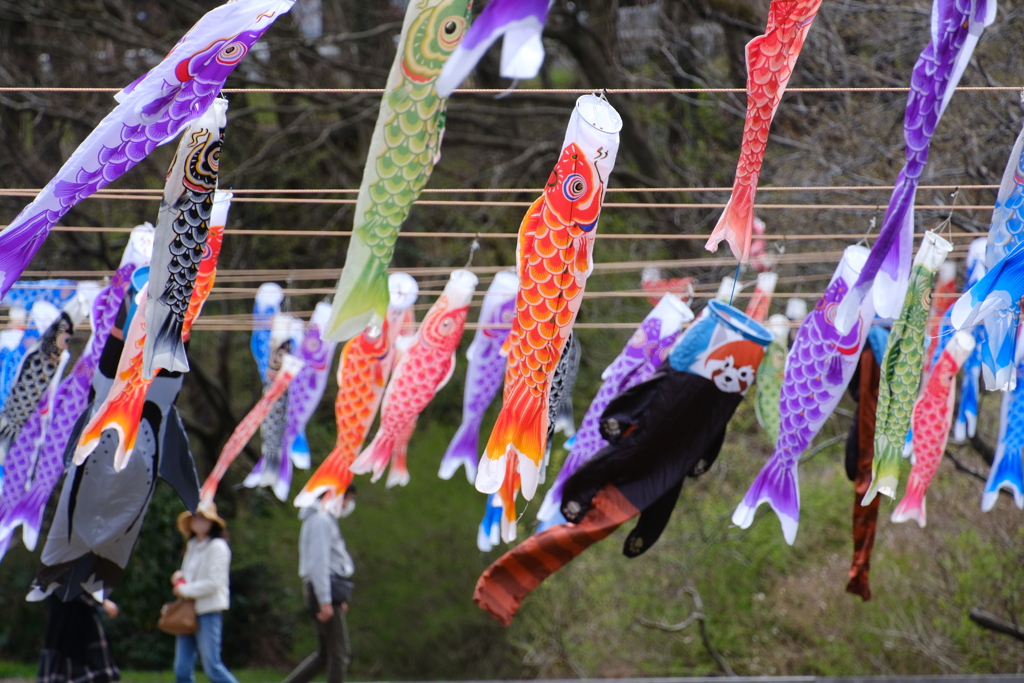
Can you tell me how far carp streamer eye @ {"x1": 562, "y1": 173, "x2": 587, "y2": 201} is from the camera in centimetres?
353

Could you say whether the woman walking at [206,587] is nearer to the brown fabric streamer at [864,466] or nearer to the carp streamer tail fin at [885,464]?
the brown fabric streamer at [864,466]

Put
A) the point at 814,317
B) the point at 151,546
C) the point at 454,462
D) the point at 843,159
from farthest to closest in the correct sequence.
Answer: the point at 151,546
the point at 843,159
the point at 454,462
the point at 814,317

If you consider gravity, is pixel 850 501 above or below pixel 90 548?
above

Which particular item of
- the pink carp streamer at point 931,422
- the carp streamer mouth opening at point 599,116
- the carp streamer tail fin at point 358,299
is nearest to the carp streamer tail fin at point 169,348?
the carp streamer tail fin at point 358,299

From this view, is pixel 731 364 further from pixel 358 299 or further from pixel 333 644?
pixel 333 644

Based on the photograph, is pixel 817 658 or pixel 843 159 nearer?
pixel 843 159

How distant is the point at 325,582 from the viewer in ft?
20.6

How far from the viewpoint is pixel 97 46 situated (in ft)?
35.3

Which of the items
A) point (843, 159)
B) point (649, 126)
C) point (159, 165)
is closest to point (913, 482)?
point (843, 159)

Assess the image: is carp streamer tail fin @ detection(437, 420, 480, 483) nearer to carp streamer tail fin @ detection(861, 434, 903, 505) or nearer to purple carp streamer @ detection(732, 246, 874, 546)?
purple carp streamer @ detection(732, 246, 874, 546)

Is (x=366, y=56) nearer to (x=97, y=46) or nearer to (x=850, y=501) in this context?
(x=97, y=46)

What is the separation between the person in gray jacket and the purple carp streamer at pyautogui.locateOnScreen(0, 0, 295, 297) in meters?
2.98

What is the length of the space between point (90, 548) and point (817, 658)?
5925 mm

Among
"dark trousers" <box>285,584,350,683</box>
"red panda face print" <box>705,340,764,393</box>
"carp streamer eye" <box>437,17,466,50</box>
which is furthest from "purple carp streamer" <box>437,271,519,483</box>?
"carp streamer eye" <box>437,17,466,50</box>
